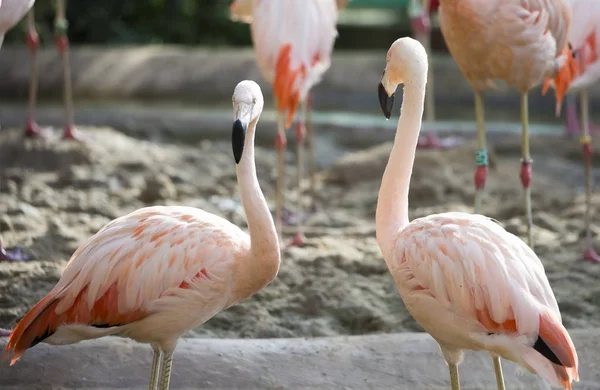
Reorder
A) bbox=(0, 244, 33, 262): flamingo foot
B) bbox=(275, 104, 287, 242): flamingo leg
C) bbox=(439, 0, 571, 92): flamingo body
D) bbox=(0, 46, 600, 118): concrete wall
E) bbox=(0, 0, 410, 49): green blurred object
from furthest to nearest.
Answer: bbox=(0, 0, 410, 49): green blurred object < bbox=(0, 46, 600, 118): concrete wall < bbox=(275, 104, 287, 242): flamingo leg < bbox=(0, 244, 33, 262): flamingo foot < bbox=(439, 0, 571, 92): flamingo body

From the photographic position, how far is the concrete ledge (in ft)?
10.6

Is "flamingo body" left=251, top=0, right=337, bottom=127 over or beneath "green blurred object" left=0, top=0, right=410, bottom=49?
over

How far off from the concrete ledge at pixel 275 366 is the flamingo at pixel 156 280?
0.22 meters

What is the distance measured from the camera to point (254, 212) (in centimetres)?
316

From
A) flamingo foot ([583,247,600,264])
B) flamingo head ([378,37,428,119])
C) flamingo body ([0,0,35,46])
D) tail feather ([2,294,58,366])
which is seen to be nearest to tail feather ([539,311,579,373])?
flamingo head ([378,37,428,119])

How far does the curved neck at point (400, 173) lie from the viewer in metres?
3.17

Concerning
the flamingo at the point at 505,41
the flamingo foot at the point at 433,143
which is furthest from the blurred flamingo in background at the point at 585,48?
the flamingo foot at the point at 433,143

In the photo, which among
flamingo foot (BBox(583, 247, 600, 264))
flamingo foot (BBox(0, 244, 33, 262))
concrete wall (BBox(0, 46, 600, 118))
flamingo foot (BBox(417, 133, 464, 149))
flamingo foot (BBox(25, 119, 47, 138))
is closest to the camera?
flamingo foot (BBox(0, 244, 33, 262))

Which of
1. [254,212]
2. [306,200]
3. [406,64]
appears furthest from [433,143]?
[254,212]

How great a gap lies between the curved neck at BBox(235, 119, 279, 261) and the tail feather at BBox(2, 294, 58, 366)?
26.5 inches

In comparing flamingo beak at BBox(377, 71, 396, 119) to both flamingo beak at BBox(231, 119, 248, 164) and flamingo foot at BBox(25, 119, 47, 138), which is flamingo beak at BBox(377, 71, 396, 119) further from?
flamingo foot at BBox(25, 119, 47, 138)

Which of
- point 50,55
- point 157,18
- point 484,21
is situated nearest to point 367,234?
point 484,21

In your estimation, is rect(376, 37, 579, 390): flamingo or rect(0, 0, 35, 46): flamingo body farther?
rect(0, 0, 35, 46): flamingo body

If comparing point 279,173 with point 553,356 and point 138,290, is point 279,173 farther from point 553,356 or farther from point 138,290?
point 553,356
